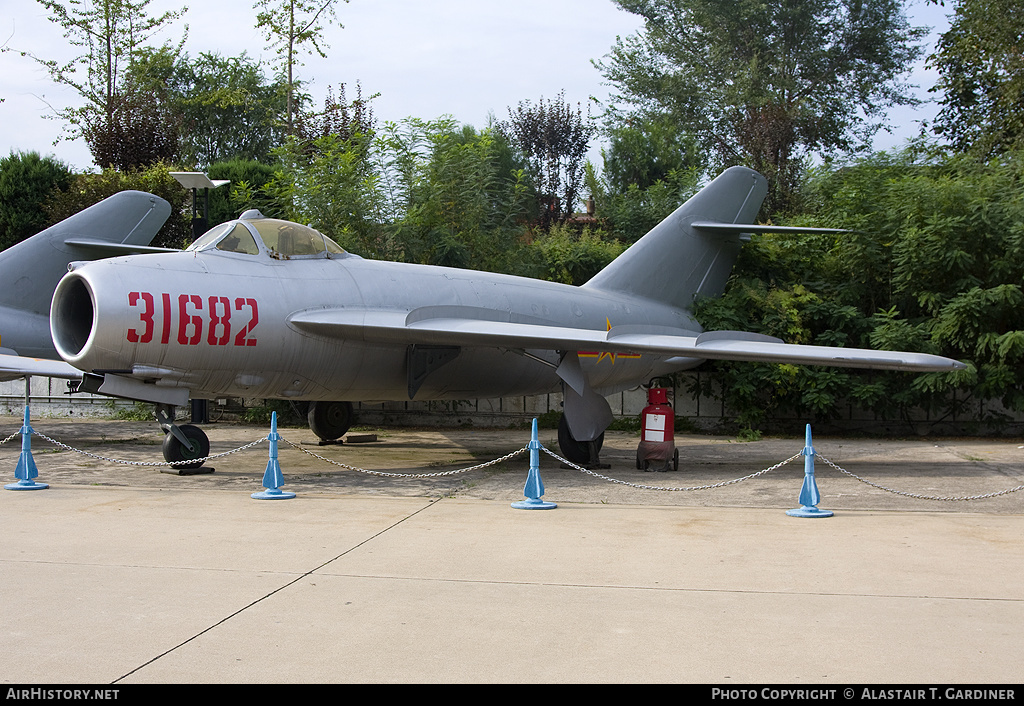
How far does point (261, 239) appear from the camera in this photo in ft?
32.8

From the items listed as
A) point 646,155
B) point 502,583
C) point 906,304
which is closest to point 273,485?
point 502,583

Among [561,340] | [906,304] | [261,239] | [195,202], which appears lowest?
[561,340]

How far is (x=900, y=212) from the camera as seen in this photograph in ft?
49.0

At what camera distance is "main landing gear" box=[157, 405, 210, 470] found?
9898mm

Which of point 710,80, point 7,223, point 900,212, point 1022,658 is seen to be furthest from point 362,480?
point 710,80

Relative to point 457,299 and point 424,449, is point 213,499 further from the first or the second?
point 424,449

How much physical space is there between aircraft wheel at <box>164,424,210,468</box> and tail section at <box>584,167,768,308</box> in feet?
20.7

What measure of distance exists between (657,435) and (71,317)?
266 inches

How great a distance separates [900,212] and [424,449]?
911cm

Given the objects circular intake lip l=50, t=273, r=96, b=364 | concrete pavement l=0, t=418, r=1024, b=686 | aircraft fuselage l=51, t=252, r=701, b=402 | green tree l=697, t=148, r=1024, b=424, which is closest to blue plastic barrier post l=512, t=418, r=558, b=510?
concrete pavement l=0, t=418, r=1024, b=686

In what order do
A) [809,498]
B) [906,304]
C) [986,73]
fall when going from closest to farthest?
[809,498], [906,304], [986,73]

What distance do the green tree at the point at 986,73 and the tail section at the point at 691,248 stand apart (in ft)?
33.6

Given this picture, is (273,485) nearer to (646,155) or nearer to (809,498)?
(809,498)

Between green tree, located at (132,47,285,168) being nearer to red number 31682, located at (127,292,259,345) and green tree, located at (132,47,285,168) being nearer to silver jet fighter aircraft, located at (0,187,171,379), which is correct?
silver jet fighter aircraft, located at (0,187,171,379)
